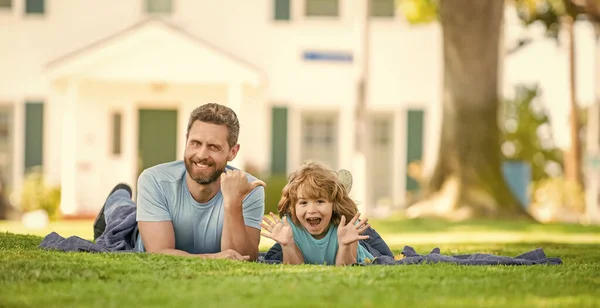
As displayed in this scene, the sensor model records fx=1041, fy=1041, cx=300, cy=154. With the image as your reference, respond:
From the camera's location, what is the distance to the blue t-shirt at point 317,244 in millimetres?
6875

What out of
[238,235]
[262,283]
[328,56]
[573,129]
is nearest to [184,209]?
[238,235]

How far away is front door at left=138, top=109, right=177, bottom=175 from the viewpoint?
70.8ft

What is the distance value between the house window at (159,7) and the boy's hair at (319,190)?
51.2 ft

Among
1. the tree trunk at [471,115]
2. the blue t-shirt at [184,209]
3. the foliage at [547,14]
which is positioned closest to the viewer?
the blue t-shirt at [184,209]

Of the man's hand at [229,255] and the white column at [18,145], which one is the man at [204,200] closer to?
the man's hand at [229,255]

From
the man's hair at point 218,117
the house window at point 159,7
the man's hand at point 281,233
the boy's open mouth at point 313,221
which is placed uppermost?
the house window at point 159,7

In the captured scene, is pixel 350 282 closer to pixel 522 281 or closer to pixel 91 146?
pixel 522 281

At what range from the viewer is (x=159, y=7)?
21969 millimetres

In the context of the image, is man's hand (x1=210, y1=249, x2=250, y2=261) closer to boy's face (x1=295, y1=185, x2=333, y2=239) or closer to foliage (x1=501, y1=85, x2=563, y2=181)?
boy's face (x1=295, y1=185, x2=333, y2=239)

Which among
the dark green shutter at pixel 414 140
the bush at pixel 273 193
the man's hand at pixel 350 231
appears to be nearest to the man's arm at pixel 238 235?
the man's hand at pixel 350 231

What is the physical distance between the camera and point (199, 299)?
16.1ft

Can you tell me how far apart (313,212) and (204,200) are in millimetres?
832

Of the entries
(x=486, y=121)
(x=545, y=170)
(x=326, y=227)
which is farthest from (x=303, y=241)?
(x=545, y=170)

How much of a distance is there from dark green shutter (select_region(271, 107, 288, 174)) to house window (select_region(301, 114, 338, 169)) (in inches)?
21.4
